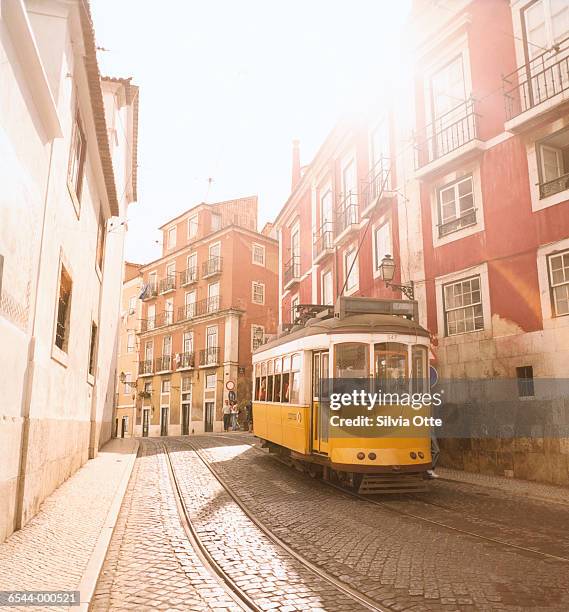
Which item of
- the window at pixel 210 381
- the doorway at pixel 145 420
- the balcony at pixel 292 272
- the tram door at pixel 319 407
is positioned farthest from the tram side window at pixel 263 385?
the doorway at pixel 145 420

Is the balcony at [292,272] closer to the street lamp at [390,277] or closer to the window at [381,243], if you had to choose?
the window at [381,243]

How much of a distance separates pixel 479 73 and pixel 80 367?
11928 millimetres

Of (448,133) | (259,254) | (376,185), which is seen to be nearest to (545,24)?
(448,133)

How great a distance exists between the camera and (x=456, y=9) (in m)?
14.6

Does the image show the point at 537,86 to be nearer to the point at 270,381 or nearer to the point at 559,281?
the point at 559,281

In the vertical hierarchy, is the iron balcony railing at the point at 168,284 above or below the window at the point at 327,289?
above

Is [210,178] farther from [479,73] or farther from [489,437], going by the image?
[489,437]

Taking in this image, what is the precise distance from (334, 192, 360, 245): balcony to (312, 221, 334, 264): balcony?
51 cm

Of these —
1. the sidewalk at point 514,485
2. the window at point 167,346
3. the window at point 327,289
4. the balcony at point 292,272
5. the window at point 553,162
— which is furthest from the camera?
the window at point 167,346

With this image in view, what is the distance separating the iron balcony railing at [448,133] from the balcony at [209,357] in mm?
23308

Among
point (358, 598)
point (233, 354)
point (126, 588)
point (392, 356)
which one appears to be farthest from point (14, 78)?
point (233, 354)

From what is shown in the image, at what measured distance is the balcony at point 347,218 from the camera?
64.1 feet

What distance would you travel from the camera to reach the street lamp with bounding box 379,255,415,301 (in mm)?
14117

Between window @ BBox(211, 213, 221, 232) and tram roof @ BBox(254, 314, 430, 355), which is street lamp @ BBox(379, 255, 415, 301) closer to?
tram roof @ BBox(254, 314, 430, 355)
